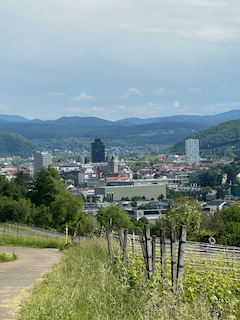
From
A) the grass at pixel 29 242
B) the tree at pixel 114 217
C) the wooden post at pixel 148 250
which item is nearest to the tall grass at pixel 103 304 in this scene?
the wooden post at pixel 148 250

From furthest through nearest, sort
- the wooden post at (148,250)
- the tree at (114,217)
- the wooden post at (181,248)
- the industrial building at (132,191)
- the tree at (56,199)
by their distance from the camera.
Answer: the industrial building at (132,191)
the tree at (114,217)
the tree at (56,199)
the wooden post at (148,250)
the wooden post at (181,248)

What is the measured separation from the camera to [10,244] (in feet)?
46.3

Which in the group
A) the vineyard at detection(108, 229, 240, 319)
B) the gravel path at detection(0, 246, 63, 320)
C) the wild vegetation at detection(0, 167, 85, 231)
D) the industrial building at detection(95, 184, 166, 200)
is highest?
the vineyard at detection(108, 229, 240, 319)

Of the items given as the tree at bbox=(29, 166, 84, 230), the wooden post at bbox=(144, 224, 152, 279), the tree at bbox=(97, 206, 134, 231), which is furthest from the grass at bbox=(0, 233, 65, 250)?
the tree at bbox=(97, 206, 134, 231)

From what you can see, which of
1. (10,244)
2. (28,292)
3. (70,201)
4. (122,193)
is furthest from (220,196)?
(28,292)

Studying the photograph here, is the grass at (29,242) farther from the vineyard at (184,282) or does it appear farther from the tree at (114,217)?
the tree at (114,217)

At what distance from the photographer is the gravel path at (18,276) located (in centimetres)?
546

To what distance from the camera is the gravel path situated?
5.46 m

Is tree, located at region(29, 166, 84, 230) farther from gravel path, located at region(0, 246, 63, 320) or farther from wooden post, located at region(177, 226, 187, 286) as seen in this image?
wooden post, located at region(177, 226, 187, 286)

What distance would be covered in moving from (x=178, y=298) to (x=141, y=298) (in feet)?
1.78

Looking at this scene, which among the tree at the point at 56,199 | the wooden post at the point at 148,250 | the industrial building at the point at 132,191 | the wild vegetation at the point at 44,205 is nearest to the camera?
the wooden post at the point at 148,250

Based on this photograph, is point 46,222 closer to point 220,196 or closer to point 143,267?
point 143,267

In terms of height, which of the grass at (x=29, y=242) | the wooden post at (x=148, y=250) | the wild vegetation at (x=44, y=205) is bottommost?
the wild vegetation at (x=44, y=205)

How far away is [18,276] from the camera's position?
7758mm
